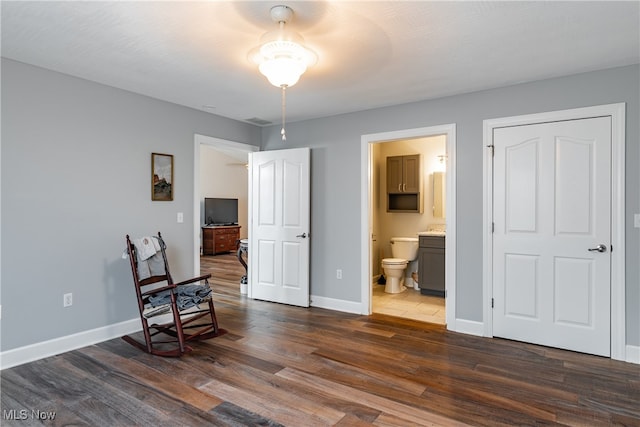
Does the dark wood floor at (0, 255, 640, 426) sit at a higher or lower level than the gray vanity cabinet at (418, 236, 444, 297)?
lower

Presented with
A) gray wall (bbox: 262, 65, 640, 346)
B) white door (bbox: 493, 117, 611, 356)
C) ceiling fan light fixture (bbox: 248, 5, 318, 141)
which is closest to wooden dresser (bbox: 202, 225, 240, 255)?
gray wall (bbox: 262, 65, 640, 346)

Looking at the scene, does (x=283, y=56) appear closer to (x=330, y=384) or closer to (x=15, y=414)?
(x=330, y=384)

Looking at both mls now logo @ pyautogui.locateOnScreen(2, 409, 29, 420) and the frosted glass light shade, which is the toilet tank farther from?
mls now logo @ pyautogui.locateOnScreen(2, 409, 29, 420)

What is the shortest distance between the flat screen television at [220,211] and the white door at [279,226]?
206 inches

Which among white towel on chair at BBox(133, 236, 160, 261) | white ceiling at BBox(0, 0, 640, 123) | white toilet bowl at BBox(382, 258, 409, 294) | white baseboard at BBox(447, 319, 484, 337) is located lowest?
white baseboard at BBox(447, 319, 484, 337)

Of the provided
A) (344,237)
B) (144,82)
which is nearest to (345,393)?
(344,237)

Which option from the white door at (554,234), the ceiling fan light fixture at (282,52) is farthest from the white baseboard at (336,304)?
the ceiling fan light fixture at (282,52)

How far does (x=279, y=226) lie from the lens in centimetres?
475

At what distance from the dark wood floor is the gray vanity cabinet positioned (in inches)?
62.6

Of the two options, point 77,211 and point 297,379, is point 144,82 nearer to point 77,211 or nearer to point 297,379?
point 77,211

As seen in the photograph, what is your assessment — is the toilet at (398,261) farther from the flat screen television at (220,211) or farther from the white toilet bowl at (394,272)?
the flat screen television at (220,211)

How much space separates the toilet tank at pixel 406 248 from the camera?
549 cm

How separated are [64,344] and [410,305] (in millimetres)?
3683

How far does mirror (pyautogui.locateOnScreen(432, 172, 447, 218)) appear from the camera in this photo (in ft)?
18.4
